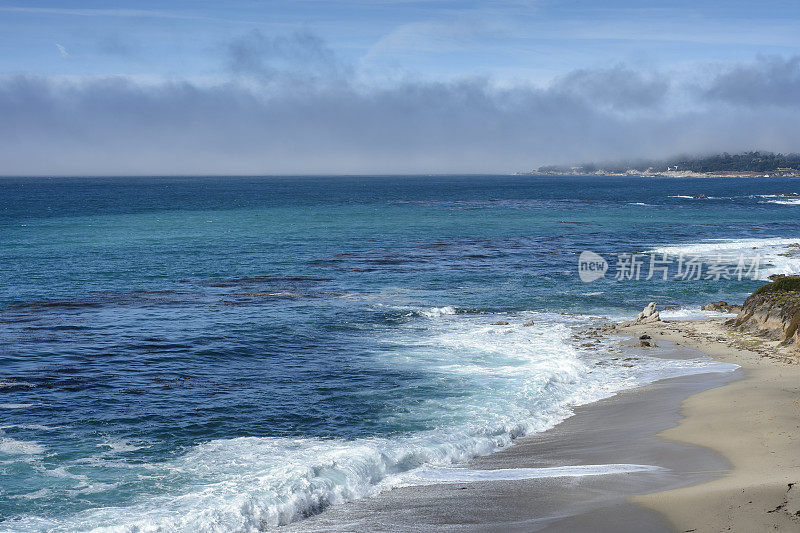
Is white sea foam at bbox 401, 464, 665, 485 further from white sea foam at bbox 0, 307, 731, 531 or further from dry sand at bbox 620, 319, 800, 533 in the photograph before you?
dry sand at bbox 620, 319, 800, 533

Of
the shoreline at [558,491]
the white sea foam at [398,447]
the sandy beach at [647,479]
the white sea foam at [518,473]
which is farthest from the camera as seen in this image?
the white sea foam at [518,473]

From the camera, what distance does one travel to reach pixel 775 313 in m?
29.4

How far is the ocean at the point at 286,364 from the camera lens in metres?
15.3

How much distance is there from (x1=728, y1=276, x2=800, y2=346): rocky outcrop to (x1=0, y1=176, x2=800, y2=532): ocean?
432cm

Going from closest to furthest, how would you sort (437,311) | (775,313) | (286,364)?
(286,364) → (775,313) → (437,311)

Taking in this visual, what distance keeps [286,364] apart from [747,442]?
51.8 ft

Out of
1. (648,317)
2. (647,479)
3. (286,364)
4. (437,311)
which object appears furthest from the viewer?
(437,311)

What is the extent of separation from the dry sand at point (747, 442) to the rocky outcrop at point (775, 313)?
931 millimetres

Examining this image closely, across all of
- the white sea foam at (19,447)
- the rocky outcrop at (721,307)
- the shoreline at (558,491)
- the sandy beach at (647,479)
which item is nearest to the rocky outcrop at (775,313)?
the rocky outcrop at (721,307)

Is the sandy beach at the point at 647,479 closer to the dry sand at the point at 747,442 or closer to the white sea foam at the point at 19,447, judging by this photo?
the dry sand at the point at 747,442

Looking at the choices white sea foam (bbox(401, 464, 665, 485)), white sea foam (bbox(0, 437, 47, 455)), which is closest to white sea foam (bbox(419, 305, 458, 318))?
white sea foam (bbox(401, 464, 665, 485))

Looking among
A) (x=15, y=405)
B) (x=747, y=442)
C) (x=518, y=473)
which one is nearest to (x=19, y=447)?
(x=15, y=405)

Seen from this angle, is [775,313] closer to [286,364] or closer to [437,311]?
[437,311]

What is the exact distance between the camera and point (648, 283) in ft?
149
